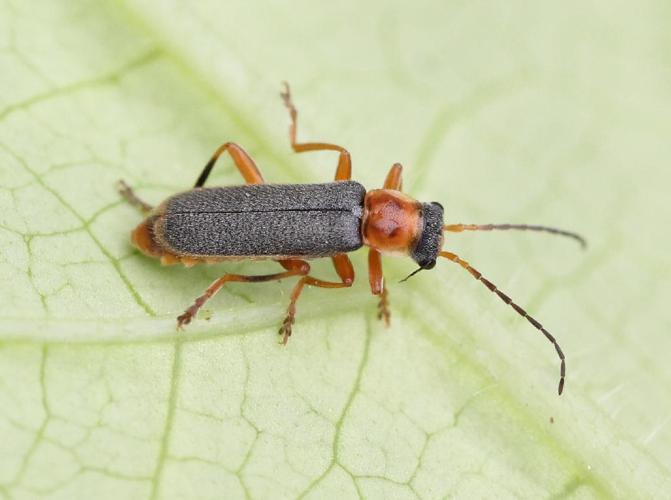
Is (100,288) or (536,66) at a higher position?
(536,66)

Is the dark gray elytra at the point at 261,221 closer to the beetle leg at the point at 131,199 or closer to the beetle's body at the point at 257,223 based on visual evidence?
the beetle's body at the point at 257,223

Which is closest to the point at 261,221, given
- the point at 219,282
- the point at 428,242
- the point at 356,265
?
the point at 219,282

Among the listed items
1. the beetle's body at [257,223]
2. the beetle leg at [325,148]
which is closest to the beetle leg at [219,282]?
the beetle's body at [257,223]

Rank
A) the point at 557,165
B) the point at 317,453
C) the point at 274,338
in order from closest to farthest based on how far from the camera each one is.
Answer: the point at 317,453, the point at 274,338, the point at 557,165

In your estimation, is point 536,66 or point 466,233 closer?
point 466,233

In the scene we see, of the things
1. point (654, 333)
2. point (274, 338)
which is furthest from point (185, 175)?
point (654, 333)

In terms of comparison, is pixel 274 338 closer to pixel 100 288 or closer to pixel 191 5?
pixel 100 288

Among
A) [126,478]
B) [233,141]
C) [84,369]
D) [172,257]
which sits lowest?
[126,478]
